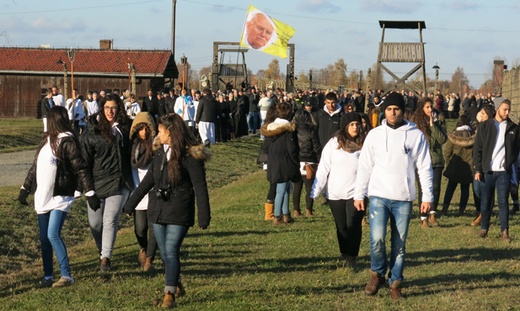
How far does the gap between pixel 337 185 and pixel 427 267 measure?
4.33 ft

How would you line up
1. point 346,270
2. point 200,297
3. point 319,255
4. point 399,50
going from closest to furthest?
point 200,297 → point 346,270 → point 319,255 → point 399,50

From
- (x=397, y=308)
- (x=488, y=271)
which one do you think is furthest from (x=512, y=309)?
(x=488, y=271)

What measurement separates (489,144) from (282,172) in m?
3.08

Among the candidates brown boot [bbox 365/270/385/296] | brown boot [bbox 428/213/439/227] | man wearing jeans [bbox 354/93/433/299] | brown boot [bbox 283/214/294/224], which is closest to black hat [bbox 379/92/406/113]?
man wearing jeans [bbox 354/93/433/299]

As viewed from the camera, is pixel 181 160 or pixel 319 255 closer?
pixel 181 160

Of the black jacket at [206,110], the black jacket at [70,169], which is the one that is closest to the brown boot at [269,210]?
the black jacket at [70,169]

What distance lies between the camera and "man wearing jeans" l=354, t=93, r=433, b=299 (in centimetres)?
858

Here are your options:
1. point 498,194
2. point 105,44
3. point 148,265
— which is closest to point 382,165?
point 148,265

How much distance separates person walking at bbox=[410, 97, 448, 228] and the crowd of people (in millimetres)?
18

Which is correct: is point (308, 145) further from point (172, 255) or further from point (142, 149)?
point (172, 255)

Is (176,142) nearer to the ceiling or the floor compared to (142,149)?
nearer to the ceiling

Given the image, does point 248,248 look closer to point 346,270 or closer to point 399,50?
point 346,270

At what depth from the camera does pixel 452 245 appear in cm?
1247

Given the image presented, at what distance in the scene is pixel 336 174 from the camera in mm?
10773
